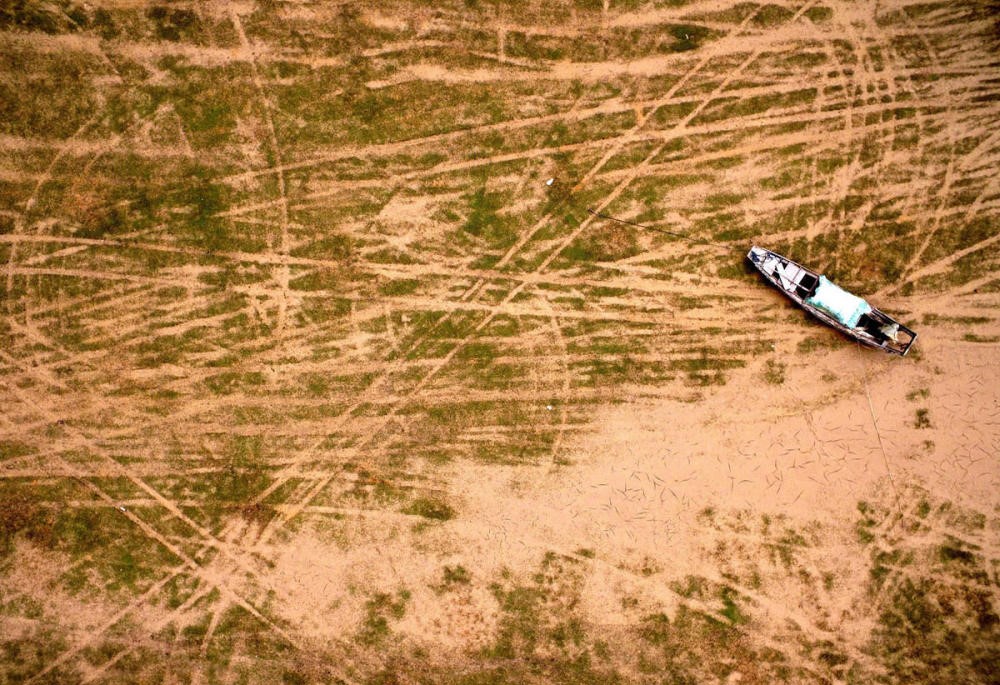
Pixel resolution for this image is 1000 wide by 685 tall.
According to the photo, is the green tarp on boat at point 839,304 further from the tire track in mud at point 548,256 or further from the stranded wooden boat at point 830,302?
the tire track in mud at point 548,256

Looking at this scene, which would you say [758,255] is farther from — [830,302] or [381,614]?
[381,614]

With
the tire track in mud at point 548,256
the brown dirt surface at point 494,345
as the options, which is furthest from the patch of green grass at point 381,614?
the tire track in mud at point 548,256

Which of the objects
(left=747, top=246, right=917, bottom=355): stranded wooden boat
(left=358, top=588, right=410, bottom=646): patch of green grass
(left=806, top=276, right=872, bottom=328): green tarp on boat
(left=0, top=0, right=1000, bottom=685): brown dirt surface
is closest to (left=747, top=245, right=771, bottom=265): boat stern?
(left=747, top=246, right=917, bottom=355): stranded wooden boat

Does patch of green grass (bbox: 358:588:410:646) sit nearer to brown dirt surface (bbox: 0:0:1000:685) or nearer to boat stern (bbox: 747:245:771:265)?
brown dirt surface (bbox: 0:0:1000:685)

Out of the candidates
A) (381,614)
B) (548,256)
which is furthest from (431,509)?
(548,256)

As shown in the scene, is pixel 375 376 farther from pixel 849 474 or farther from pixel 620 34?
pixel 849 474

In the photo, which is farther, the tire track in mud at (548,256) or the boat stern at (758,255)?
the tire track in mud at (548,256)

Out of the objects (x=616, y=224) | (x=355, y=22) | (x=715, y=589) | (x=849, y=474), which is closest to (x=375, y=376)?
(x=616, y=224)
